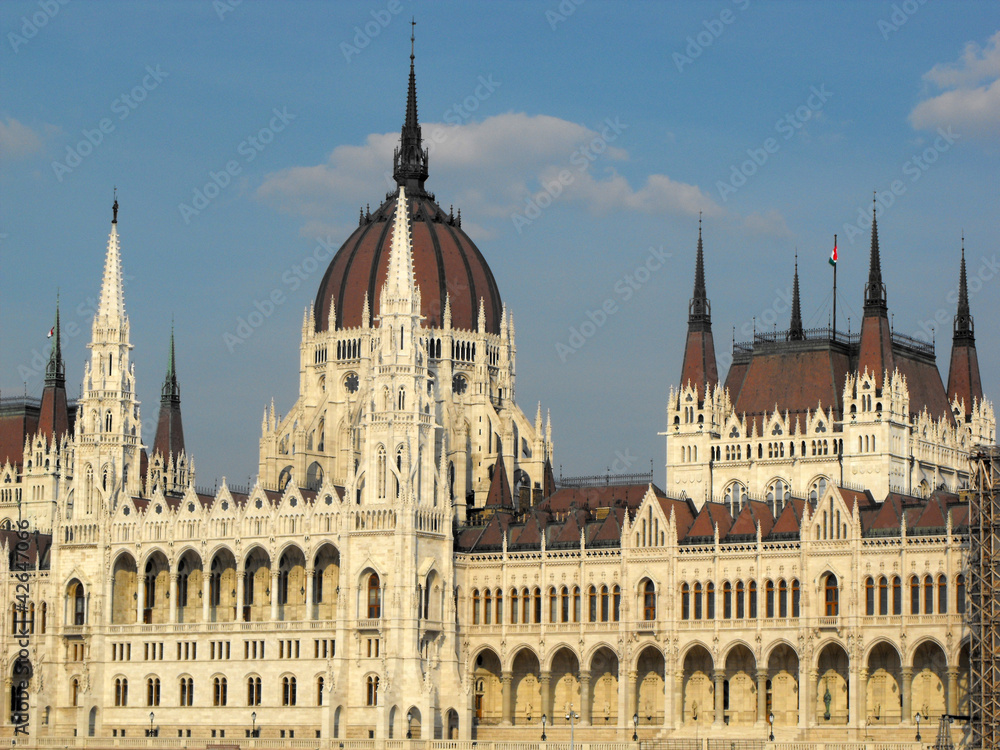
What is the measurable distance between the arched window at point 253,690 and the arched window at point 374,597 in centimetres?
885

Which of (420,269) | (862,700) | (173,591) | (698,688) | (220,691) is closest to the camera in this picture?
(862,700)

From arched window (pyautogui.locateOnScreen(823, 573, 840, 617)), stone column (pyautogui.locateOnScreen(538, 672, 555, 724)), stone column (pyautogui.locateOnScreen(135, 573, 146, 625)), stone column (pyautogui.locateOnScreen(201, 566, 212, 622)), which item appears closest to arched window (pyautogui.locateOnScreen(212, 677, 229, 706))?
stone column (pyautogui.locateOnScreen(201, 566, 212, 622))

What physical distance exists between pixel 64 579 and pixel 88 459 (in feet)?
24.8

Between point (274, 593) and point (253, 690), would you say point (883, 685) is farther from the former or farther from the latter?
point (253, 690)

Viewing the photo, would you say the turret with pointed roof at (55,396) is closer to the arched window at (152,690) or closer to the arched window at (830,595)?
the arched window at (152,690)

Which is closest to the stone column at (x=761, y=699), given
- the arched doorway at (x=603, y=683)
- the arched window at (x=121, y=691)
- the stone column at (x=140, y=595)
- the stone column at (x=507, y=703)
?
the arched doorway at (x=603, y=683)

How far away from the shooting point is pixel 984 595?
325 feet

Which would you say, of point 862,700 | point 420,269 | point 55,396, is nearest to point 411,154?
point 420,269

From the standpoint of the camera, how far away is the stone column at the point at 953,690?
343 feet

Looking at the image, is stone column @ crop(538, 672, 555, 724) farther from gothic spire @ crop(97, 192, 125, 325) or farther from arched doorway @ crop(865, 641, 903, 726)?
gothic spire @ crop(97, 192, 125, 325)

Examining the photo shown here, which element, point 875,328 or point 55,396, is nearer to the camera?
point 875,328

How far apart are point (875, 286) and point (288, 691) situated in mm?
41777

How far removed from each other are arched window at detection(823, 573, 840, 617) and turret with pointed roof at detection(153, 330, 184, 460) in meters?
79.1

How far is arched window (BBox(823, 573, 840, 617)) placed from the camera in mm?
110312
